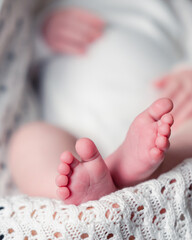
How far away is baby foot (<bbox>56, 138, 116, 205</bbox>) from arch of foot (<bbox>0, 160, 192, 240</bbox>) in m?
0.02

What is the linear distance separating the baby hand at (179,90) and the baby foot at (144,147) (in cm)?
24

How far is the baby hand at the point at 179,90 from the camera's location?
0.78 m

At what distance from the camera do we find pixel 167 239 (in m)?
0.54

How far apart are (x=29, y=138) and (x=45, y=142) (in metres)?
0.05

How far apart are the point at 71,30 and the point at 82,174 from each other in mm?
711

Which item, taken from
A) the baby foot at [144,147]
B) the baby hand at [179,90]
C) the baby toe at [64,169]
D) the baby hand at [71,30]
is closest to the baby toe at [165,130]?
the baby foot at [144,147]

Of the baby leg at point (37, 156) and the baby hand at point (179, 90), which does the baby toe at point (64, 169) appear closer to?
the baby leg at point (37, 156)

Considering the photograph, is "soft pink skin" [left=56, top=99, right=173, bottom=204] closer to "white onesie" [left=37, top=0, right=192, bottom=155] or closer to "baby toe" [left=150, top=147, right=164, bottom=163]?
"baby toe" [left=150, top=147, right=164, bottom=163]

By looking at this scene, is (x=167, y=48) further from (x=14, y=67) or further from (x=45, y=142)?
(x=45, y=142)

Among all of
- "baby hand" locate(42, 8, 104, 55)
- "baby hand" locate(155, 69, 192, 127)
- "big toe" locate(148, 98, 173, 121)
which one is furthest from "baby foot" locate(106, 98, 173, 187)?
"baby hand" locate(42, 8, 104, 55)

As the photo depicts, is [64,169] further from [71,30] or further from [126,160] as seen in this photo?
[71,30]

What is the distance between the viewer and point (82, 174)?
19.8 inches

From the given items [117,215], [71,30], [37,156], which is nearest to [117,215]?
[117,215]

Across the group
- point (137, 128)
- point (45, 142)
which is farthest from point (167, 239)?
point (45, 142)
